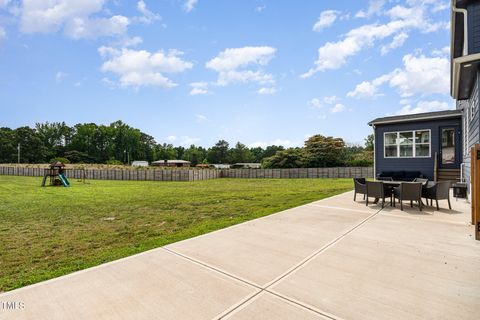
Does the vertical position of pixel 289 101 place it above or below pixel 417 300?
above

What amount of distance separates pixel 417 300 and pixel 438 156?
12.2 m

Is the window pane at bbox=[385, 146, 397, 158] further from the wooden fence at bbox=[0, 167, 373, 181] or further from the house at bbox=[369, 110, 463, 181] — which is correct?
the wooden fence at bbox=[0, 167, 373, 181]

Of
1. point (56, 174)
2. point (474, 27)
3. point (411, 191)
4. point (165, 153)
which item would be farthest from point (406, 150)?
point (165, 153)

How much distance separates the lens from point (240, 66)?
56.9ft

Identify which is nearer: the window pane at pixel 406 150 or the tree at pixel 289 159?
the window pane at pixel 406 150

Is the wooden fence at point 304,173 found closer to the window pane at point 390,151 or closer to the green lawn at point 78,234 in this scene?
the window pane at point 390,151

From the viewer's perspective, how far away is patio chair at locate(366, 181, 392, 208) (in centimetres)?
648

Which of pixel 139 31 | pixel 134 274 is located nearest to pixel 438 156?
pixel 134 274

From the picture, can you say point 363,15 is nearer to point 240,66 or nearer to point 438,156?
point 438,156

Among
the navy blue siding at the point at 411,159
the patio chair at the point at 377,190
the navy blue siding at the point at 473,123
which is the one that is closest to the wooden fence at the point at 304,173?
the navy blue siding at the point at 411,159

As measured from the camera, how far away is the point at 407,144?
1235 centimetres

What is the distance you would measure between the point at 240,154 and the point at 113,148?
3855 centimetres

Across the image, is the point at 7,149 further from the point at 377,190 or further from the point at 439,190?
the point at 439,190

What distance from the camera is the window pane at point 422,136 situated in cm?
1177
